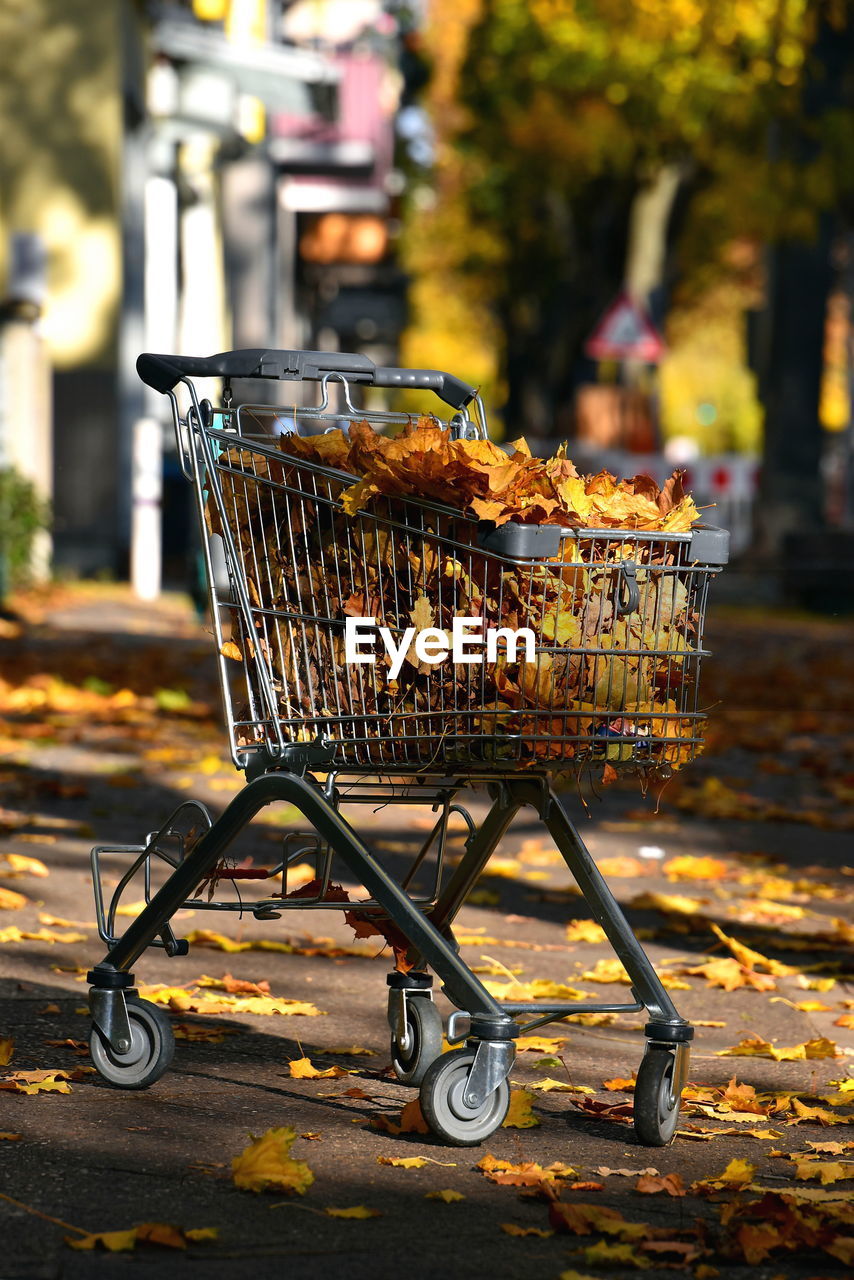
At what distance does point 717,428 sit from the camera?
7956 cm

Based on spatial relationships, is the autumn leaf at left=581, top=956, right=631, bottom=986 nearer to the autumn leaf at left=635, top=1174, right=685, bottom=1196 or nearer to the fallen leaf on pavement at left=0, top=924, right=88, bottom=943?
the fallen leaf on pavement at left=0, top=924, right=88, bottom=943

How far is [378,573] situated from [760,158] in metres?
21.5

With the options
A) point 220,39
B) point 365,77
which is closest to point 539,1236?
point 220,39

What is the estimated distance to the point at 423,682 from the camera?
3.75 m

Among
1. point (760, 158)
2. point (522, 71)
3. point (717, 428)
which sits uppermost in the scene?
point (522, 71)

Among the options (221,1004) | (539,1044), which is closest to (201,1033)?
(221,1004)

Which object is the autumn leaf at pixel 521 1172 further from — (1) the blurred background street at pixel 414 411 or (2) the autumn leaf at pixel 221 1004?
(2) the autumn leaf at pixel 221 1004

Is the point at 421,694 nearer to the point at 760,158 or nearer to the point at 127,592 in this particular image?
the point at 127,592

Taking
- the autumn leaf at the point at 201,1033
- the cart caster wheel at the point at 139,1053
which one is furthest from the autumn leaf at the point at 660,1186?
the autumn leaf at the point at 201,1033

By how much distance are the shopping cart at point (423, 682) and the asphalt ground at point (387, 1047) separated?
16 centimetres

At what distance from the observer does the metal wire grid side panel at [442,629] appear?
3695 mm

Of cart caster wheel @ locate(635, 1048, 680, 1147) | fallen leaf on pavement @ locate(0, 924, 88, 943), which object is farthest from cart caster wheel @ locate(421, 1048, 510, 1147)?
fallen leaf on pavement @ locate(0, 924, 88, 943)
